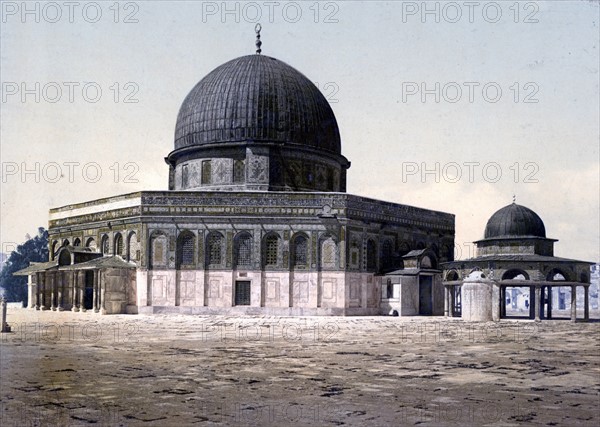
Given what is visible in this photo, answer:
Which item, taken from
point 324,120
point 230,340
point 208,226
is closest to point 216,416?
point 230,340

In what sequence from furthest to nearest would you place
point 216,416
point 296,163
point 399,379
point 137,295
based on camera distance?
point 296,163 < point 137,295 < point 399,379 < point 216,416

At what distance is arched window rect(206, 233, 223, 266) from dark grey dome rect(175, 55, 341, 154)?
7.51 meters

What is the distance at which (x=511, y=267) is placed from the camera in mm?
38406

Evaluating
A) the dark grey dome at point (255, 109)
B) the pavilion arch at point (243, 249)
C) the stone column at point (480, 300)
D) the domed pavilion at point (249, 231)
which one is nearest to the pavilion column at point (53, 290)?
the domed pavilion at point (249, 231)

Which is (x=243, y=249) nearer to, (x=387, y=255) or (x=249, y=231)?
(x=249, y=231)

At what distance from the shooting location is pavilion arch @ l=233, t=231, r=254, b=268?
41.4 metres

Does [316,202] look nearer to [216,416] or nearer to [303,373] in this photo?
[303,373]

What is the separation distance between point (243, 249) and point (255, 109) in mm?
10003

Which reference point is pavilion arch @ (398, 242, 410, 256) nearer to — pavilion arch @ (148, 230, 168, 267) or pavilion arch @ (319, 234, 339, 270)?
pavilion arch @ (319, 234, 339, 270)

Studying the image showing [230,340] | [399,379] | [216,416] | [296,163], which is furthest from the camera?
[296,163]

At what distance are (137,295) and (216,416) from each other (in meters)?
33.1

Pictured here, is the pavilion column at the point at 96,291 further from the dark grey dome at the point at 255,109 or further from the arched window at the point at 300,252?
the arched window at the point at 300,252

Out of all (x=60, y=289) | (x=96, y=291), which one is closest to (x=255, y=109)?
(x=96, y=291)

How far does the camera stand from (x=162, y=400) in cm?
1031
